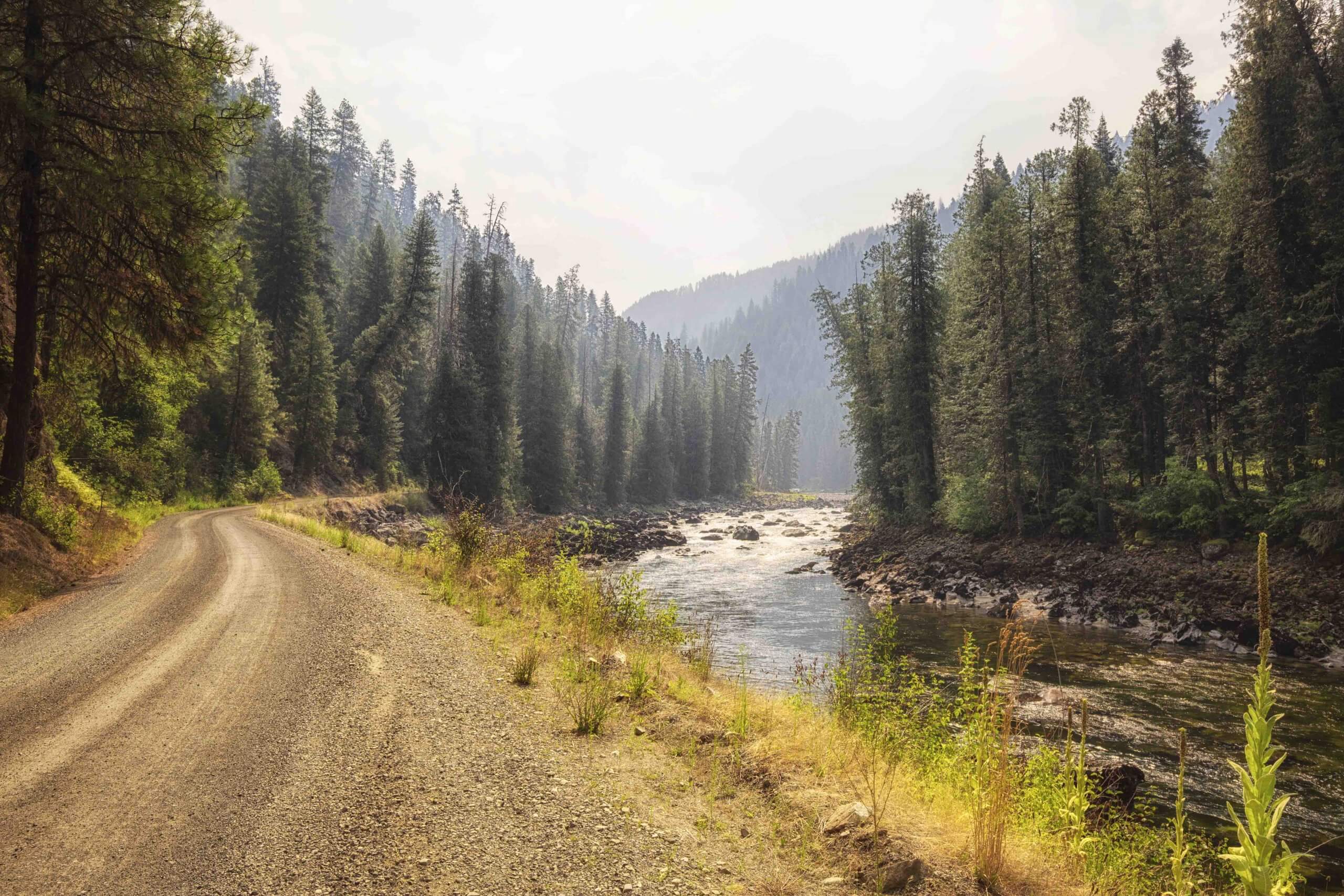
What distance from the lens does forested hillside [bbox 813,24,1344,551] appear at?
65.7 ft

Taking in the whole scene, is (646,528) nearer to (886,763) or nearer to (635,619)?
(635,619)

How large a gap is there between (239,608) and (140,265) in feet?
22.9

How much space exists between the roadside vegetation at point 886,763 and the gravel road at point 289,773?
2.84 ft

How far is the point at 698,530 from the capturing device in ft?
168

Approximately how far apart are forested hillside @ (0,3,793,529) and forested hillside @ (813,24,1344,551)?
25.5m

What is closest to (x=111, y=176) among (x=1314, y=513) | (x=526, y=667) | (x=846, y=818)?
(x=526, y=667)

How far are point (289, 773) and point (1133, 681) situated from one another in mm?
15440

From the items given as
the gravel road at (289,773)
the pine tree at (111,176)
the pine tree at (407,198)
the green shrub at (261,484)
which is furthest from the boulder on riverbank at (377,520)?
the pine tree at (407,198)

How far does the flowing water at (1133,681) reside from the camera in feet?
27.5

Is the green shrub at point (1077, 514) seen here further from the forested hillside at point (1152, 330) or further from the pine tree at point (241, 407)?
the pine tree at point (241, 407)

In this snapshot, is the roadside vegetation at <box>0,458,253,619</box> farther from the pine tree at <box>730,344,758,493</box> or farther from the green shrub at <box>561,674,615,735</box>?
the pine tree at <box>730,344,758,493</box>

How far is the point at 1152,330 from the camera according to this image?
25234 millimetres

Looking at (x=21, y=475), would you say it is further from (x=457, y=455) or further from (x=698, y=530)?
(x=698, y=530)

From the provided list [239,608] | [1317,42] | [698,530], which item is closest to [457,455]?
[698,530]
